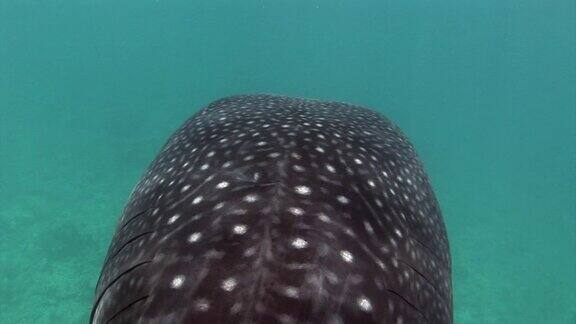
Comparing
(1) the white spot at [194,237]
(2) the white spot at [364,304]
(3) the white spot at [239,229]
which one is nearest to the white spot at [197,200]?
(1) the white spot at [194,237]

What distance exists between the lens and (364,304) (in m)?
1.88

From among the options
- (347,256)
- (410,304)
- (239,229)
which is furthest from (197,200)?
(410,304)

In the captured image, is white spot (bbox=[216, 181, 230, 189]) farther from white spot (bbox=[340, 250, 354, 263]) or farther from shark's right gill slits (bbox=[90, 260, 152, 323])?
white spot (bbox=[340, 250, 354, 263])

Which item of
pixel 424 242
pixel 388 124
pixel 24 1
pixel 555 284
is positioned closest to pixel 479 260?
pixel 555 284

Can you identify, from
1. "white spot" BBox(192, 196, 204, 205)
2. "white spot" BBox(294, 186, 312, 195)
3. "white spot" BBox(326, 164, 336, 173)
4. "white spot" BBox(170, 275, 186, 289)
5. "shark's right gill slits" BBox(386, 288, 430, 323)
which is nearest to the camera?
"white spot" BBox(170, 275, 186, 289)

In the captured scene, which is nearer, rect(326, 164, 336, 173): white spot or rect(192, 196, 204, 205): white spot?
rect(192, 196, 204, 205): white spot

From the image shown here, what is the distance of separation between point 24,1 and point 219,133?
91244mm

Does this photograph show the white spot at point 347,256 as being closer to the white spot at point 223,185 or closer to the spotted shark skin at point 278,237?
the spotted shark skin at point 278,237

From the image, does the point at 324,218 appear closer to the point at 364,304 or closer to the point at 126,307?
the point at 364,304

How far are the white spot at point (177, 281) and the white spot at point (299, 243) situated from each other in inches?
18.1

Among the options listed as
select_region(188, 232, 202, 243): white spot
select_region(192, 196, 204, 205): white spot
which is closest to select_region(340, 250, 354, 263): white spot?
select_region(188, 232, 202, 243): white spot

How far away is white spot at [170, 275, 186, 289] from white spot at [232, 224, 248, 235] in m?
0.28

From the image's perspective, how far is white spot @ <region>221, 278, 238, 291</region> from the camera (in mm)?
1750

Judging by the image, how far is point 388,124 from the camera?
179 inches
